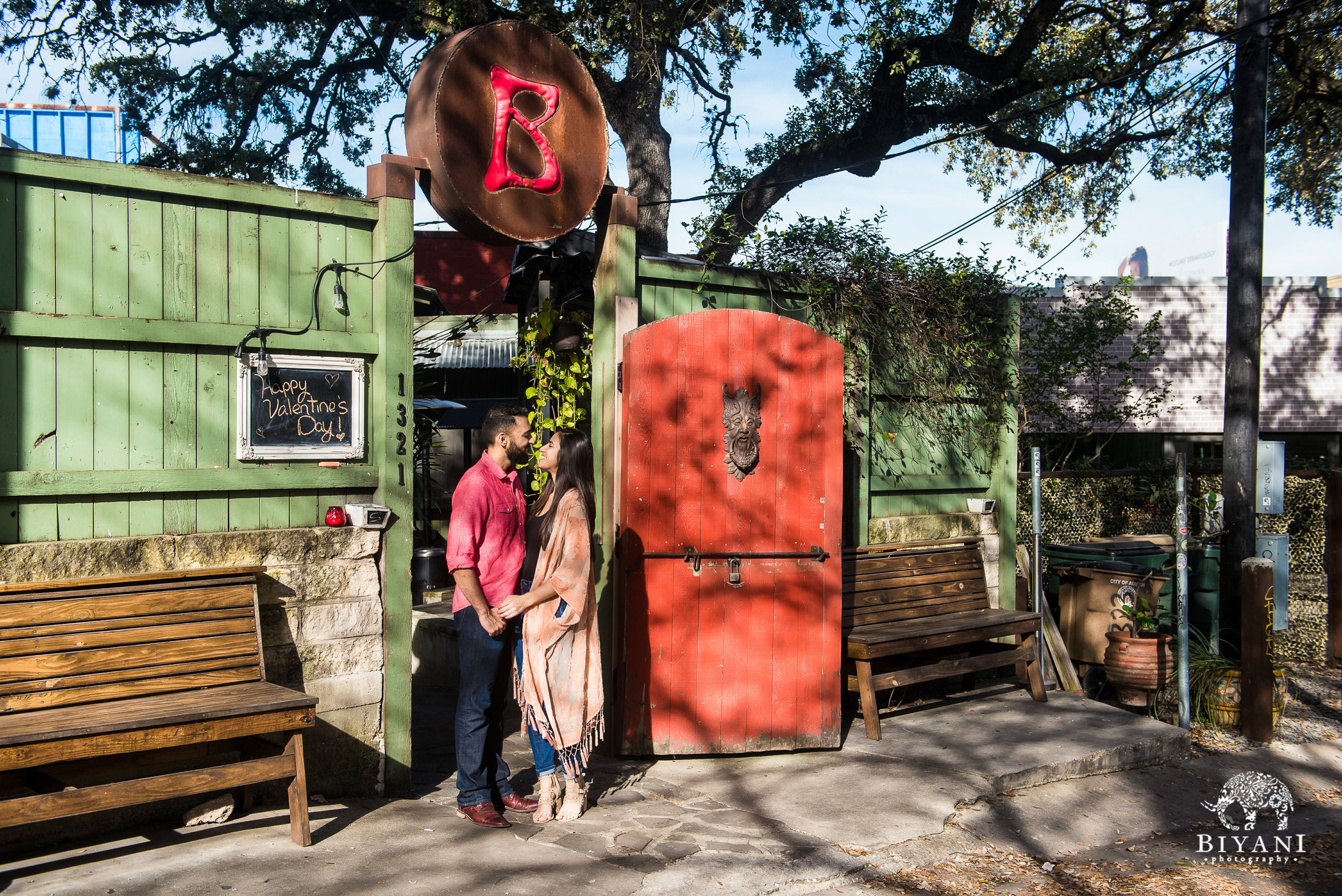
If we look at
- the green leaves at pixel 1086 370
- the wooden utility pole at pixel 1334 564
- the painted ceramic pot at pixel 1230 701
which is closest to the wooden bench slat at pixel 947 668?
the painted ceramic pot at pixel 1230 701

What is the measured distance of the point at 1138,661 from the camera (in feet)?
22.9

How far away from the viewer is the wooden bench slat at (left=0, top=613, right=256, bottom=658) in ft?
13.4

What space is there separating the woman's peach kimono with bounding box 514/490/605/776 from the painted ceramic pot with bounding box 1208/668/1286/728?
509 centimetres

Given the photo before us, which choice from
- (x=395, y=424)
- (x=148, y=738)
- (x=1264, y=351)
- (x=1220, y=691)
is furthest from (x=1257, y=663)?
(x=1264, y=351)

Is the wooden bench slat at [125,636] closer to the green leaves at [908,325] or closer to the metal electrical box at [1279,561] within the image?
the green leaves at [908,325]

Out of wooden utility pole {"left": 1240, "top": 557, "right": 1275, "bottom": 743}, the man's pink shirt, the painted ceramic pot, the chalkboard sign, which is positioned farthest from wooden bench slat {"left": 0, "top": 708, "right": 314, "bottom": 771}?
the painted ceramic pot

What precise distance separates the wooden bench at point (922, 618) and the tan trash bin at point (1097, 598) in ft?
2.16

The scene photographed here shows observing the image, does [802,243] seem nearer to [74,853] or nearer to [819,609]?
[819,609]

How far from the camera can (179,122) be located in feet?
49.9

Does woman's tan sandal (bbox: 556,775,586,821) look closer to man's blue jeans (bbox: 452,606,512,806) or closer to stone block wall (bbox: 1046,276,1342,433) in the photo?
man's blue jeans (bbox: 452,606,512,806)

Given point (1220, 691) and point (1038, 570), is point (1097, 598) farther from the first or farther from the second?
point (1220, 691)

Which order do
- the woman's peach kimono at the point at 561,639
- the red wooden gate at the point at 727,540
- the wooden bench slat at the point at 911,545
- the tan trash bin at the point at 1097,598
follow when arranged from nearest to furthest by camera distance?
1. the woman's peach kimono at the point at 561,639
2. the red wooden gate at the point at 727,540
3. the wooden bench slat at the point at 911,545
4. the tan trash bin at the point at 1097,598

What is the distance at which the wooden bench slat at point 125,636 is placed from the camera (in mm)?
4078

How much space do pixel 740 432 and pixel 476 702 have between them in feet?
7.11
